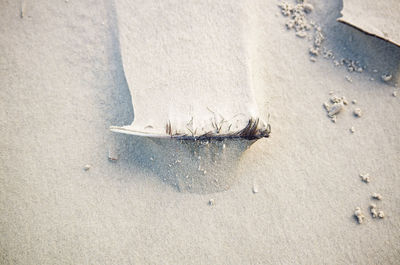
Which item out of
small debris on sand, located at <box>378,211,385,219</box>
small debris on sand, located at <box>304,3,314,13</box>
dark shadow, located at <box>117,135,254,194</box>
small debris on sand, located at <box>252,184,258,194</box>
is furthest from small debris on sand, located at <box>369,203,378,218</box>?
small debris on sand, located at <box>304,3,314,13</box>

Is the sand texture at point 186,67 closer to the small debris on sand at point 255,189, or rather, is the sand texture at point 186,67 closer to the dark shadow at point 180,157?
the dark shadow at point 180,157

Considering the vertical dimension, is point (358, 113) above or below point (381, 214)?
above

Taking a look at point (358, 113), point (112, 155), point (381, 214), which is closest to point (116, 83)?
point (112, 155)

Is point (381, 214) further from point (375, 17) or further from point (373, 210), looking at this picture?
point (375, 17)

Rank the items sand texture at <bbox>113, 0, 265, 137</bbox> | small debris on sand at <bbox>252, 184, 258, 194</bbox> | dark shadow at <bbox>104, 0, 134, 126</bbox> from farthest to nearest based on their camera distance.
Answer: dark shadow at <bbox>104, 0, 134, 126</bbox>
small debris on sand at <bbox>252, 184, 258, 194</bbox>
sand texture at <bbox>113, 0, 265, 137</bbox>

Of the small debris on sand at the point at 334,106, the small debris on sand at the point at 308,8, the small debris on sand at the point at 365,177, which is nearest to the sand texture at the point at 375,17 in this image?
the small debris on sand at the point at 308,8

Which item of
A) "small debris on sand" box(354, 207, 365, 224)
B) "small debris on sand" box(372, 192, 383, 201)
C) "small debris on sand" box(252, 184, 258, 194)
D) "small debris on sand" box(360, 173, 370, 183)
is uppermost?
"small debris on sand" box(360, 173, 370, 183)

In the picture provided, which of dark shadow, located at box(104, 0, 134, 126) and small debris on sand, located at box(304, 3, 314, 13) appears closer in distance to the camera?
dark shadow, located at box(104, 0, 134, 126)

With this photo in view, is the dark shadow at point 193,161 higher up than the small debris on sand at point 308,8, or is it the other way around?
the small debris on sand at point 308,8

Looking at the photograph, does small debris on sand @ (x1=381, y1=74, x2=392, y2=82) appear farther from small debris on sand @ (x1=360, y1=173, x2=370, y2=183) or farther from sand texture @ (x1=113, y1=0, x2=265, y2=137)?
sand texture @ (x1=113, y1=0, x2=265, y2=137)
